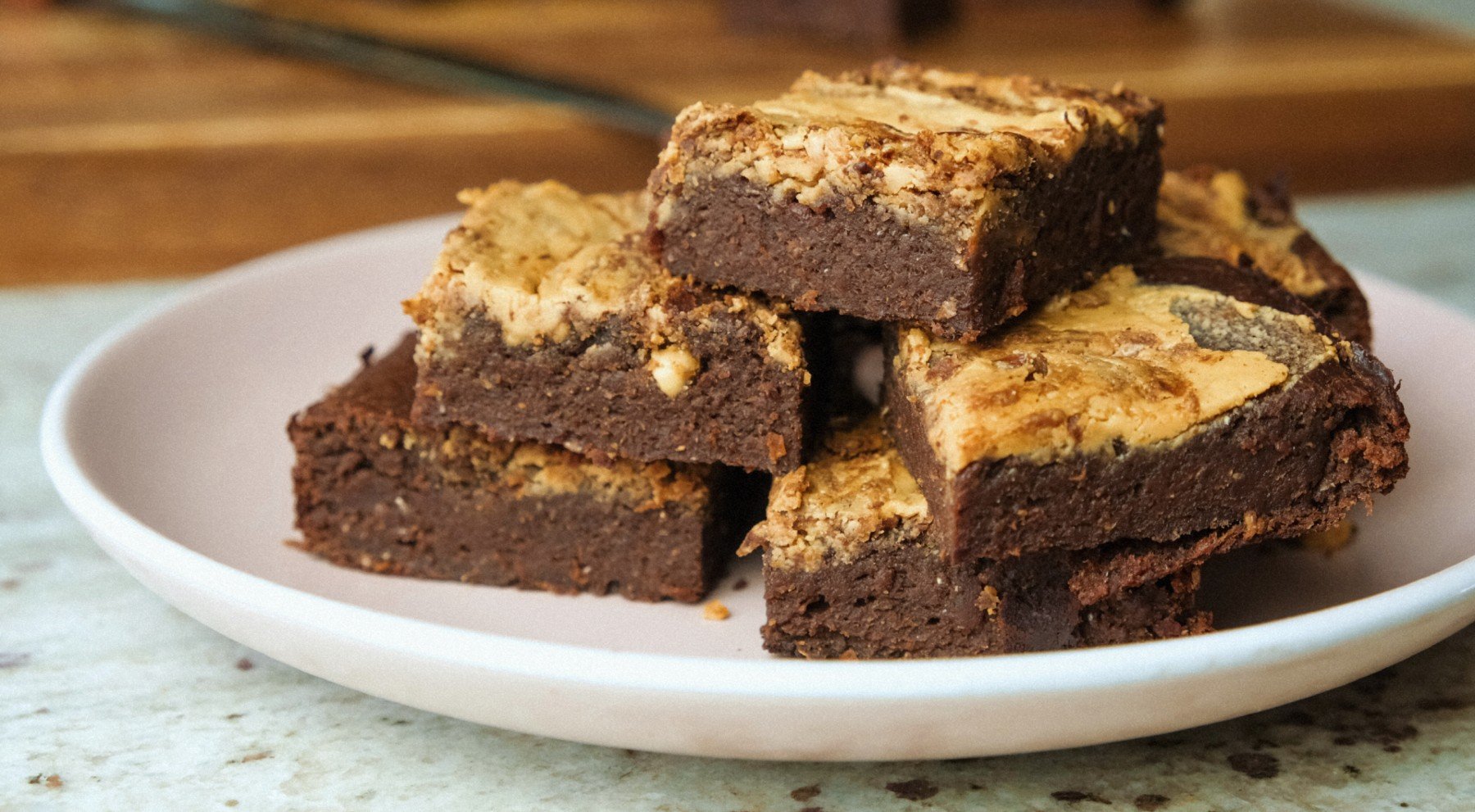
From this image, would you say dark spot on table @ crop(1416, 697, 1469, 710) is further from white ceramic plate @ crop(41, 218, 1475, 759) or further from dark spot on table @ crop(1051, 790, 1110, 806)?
dark spot on table @ crop(1051, 790, 1110, 806)

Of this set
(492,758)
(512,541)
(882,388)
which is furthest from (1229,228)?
(492,758)

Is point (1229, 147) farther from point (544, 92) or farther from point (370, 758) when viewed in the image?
point (370, 758)

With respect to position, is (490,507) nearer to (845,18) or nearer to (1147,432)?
(1147,432)

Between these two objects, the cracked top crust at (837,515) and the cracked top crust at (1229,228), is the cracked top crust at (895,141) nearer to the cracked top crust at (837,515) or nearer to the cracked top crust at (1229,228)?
the cracked top crust at (1229,228)

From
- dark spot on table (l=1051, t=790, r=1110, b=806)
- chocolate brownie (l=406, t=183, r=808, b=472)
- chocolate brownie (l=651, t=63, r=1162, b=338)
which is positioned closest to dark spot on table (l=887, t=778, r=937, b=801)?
dark spot on table (l=1051, t=790, r=1110, b=806)

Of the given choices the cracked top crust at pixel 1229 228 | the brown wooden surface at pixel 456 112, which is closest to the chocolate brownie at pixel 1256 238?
the cracked top crust at pixel 1229 228

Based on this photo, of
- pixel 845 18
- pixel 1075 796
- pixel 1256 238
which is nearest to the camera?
pixel 1075 796
